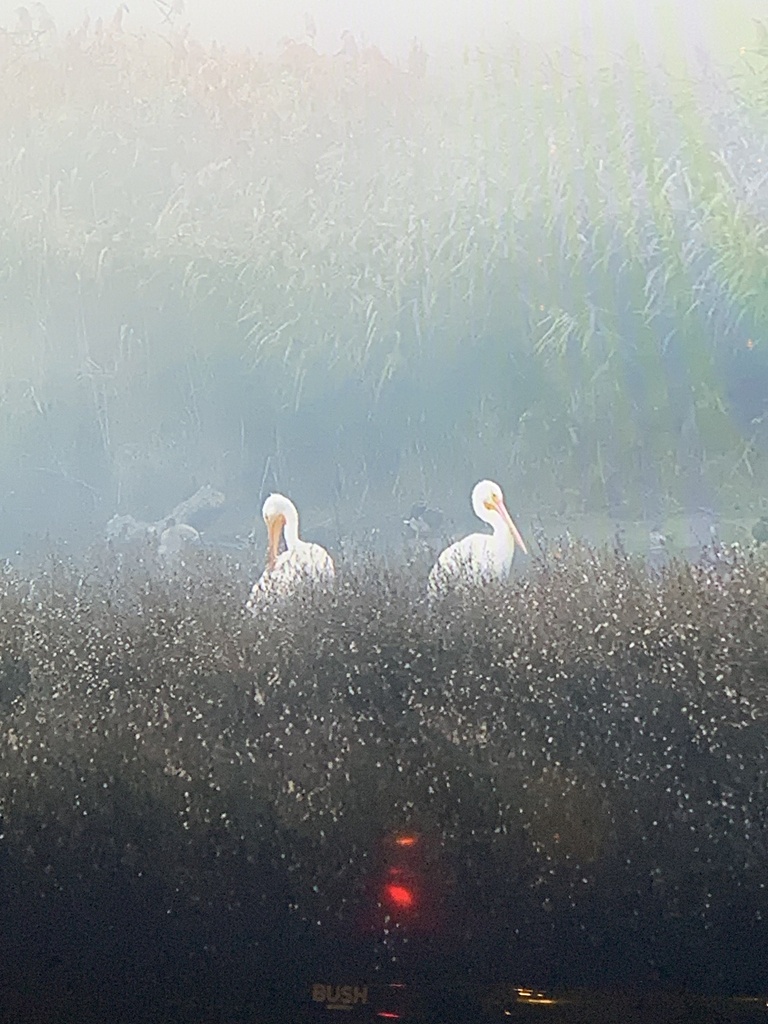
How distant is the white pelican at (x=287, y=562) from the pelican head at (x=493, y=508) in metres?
0.24

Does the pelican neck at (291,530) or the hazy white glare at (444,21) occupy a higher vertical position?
the hazy white glare at (444,21)

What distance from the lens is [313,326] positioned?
1.68 meters

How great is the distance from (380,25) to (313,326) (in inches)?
18.6

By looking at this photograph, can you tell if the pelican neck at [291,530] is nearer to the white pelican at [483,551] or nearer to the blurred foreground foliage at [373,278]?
the blurred foreground foliage at [373,278]

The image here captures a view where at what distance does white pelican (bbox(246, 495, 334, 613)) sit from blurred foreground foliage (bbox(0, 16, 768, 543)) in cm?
5

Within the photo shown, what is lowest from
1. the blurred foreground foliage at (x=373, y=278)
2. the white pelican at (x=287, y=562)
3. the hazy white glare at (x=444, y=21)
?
the white pelican at (x=287, y=562)

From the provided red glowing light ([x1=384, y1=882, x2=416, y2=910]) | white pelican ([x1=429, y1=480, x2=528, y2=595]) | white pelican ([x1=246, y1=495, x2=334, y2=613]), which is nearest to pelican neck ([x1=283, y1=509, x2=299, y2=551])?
white pelican ([x1=246, y1=495, x2=334, y2=613])

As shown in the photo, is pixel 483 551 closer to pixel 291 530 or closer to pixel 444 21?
pixel 291 530

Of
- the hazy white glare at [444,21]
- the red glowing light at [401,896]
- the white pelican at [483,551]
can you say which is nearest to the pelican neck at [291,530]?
the white pelican at [483,551]

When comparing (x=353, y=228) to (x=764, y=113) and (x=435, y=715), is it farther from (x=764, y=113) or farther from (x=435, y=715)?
(x=435, y=715)

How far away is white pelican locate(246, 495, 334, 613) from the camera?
5.41 ft

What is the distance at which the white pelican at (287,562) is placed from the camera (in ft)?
5.41

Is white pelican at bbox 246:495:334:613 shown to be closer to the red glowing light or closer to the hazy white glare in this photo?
the red glowing light

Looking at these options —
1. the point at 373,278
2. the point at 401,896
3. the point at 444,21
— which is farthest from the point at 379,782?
the point at 444,21
